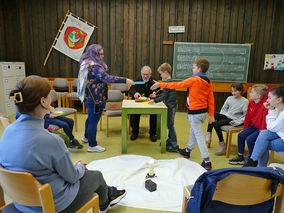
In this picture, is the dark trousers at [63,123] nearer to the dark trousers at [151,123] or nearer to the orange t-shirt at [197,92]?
the dark trousers at [151,123]

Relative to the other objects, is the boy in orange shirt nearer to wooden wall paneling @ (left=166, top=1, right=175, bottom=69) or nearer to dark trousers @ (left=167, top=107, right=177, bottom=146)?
dark trousers @ (left=167, top=107, right=177, bottom=146)

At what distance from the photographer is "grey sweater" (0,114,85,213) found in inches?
43.8

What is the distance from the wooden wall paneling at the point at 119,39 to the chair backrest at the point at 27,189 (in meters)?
5.07

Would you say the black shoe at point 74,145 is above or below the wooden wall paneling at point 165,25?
below

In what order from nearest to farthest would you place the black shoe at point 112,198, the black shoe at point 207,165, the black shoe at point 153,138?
the black shoe at point 112,198 → the black shoe at point 207,165 → the black shoe at point 153,138

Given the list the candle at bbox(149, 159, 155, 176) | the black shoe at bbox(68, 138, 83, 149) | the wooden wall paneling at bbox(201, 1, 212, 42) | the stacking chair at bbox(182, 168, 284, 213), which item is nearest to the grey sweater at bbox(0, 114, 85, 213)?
the stacking chair at bbox(182, 168, 284, 213)

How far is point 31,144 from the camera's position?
1.11 m

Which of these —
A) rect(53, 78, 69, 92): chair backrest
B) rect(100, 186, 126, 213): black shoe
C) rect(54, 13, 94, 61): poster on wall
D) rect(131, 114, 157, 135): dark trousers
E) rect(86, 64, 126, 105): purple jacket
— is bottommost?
rect(100, 186, 126, 213): black shoe

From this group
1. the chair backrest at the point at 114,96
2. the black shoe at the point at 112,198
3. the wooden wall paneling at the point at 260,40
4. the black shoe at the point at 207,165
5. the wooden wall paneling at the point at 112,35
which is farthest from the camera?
the wooden wall paneling at the point at 112,35

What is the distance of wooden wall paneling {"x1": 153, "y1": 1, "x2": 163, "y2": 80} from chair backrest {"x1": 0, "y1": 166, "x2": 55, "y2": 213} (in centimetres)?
514

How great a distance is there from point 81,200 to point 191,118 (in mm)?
1805

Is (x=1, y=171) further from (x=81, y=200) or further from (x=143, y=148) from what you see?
(x=143, y=148)

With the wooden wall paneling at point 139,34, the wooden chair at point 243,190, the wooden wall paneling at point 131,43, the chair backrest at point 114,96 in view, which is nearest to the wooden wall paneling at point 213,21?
the wooden wall paneling at point 139,34

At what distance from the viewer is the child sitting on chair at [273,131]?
226 cm
